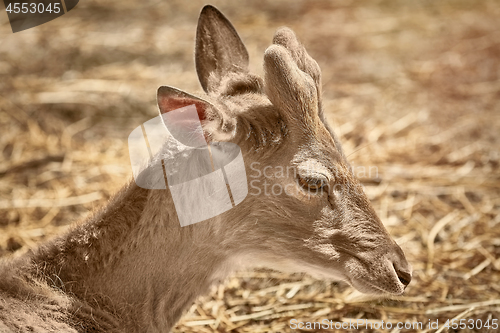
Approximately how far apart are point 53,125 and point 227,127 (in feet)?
14.8

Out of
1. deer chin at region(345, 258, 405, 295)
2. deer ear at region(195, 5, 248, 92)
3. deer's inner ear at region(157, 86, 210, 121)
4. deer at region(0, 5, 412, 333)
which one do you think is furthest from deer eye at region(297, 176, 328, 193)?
deer ear at region(195, 5, 248, 92)

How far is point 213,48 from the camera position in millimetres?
3096

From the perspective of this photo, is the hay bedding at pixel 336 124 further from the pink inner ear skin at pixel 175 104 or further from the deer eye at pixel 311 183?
the pink inner ear skin at pixel 175 104

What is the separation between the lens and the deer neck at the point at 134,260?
266 cm

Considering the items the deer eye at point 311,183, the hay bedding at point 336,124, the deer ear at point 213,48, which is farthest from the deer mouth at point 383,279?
the deer ear at point 213,48

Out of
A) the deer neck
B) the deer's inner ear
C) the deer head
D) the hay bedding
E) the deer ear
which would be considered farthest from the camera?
the hay bedding

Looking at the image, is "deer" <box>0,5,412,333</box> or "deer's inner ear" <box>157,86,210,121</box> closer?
"deer's inner ear" <box>157,86,210,121</box>

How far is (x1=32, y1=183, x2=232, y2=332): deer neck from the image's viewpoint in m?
2.66

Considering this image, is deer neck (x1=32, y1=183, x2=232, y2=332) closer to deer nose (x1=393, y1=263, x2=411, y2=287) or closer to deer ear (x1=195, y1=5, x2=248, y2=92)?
deer ear (x1=195, y1=5, x2=248, y2=92)

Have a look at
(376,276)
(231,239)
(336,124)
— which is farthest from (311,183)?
(336,124)

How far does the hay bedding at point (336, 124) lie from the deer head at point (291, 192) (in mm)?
460

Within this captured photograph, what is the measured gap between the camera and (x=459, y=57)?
8805 mm

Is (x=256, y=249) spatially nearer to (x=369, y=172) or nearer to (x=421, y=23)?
(x=369, y=172)

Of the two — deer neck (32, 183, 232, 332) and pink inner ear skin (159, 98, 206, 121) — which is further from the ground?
pink inner ear skin (159, 98, 206, 121)
